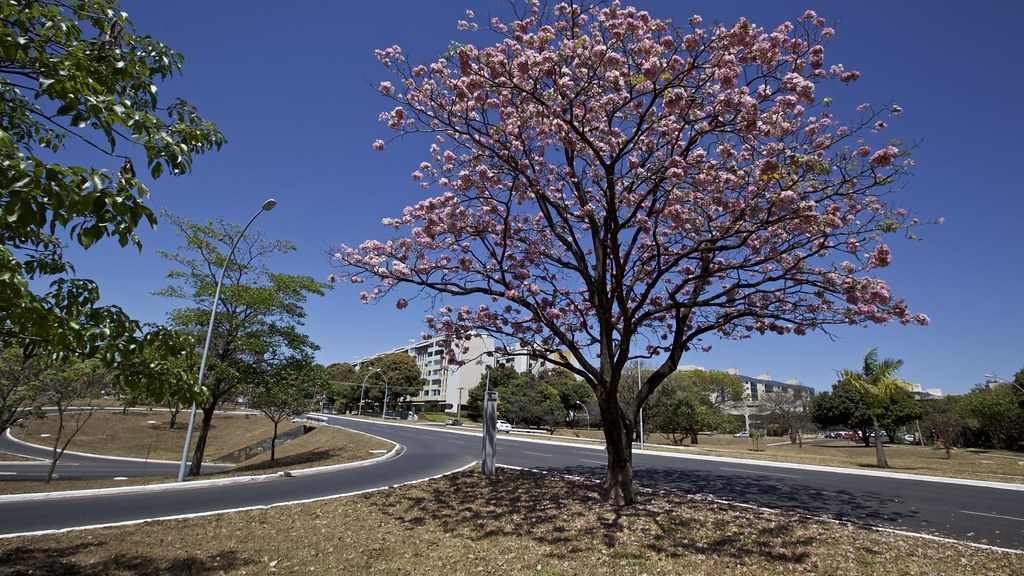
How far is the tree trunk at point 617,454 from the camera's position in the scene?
9.44m

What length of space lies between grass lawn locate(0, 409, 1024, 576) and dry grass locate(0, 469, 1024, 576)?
0.06ft

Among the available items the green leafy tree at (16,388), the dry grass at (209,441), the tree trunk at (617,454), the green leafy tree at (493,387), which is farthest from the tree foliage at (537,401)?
the tree trunk at (617,454)

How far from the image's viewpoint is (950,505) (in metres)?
11.1

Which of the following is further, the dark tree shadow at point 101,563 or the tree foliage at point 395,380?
the tree foliage at point 395,380

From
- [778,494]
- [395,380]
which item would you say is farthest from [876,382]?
[395,380]

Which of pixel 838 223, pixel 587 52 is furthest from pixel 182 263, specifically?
pixel 838 223

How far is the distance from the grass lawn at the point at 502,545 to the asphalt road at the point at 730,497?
4.49 ft

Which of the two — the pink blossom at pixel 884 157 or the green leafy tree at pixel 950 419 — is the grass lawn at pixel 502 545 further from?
the green leafy tree at pixel 950 419

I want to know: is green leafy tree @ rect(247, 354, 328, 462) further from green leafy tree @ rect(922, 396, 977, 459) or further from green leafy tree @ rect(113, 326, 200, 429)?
green leafy tree @ rect(922, 396, 977, 459)

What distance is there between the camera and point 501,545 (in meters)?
7.00

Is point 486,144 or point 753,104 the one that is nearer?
point 753,104

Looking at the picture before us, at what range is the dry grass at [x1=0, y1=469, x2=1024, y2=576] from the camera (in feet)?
19.9

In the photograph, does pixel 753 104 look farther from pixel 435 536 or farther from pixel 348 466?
pixel 348 466

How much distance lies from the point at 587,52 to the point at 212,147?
583 centimetres
